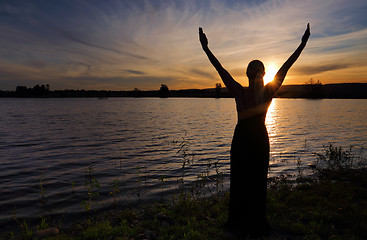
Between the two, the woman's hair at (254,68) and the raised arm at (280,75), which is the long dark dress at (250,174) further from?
the woman's hair at (254,68)

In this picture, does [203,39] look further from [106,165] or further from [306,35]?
[106,165]

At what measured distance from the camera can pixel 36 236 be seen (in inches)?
211

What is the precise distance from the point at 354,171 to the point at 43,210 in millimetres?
13672

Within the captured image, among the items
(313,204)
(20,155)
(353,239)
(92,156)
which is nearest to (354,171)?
(313,204)

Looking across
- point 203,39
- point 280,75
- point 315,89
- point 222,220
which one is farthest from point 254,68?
point 315,89

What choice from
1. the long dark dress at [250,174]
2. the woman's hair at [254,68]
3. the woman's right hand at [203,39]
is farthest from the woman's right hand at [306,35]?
the woman's right hand at [203,39]

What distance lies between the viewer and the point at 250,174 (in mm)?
4980

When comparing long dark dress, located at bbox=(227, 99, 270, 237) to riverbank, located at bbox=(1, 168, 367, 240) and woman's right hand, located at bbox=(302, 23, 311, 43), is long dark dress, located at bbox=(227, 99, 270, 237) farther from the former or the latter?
woman's right hand, located at bbox=(302, 23, 311, 43)

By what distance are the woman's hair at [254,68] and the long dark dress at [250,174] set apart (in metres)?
0.89

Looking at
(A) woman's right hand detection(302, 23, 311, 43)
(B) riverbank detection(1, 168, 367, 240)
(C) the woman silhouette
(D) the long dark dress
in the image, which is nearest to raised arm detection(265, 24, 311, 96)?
(C) the woman silhouette

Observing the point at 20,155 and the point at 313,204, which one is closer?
the point at 313,204

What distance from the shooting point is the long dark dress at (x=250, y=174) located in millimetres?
Result: 4906

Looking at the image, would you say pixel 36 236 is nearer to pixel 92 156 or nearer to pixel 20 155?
pixel 92 156

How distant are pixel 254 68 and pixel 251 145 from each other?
5.58 feet
